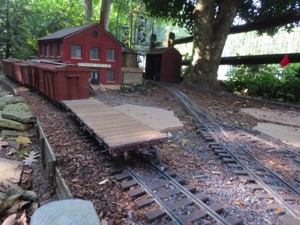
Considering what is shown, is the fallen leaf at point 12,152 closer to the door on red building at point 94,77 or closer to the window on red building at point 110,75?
the door on red building at point 94,77

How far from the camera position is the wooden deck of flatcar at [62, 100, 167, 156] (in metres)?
5.32

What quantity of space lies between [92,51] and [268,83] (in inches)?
405

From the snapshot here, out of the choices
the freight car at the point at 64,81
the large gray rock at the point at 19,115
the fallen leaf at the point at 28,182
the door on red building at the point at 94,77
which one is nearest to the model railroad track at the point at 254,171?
the fallen leaf at the point at 28,182

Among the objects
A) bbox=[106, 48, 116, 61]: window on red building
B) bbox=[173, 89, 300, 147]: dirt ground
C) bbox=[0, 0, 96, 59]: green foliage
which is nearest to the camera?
bbox=[173, 89, 300, 147]: dirt ground

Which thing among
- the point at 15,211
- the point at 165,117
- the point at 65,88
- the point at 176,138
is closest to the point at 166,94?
the point at 165,117

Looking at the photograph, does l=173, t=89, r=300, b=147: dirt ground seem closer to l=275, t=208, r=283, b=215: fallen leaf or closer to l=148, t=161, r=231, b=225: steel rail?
l=275, t=208, r=283, b=215: fallen leaf

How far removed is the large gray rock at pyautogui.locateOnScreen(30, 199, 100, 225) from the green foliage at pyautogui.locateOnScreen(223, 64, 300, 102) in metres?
13.3

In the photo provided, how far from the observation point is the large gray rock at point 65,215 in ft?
8.32

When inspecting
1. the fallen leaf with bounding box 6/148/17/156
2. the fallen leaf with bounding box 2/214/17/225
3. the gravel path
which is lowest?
the fallen leaf with bounding box 6/148/17/156

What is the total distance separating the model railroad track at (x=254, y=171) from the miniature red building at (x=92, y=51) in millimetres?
8033

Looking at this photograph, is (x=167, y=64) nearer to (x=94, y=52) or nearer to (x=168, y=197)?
(x=94, y=52)

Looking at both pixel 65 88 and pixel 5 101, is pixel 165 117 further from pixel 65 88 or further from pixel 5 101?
pixel 5 101

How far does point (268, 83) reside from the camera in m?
14.6

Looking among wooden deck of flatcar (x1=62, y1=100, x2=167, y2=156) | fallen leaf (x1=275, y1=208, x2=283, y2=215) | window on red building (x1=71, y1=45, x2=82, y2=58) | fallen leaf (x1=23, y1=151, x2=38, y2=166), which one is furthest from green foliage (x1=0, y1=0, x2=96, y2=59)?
fallen leaf (x1=275, y1=208, x2=283, y2=215)
